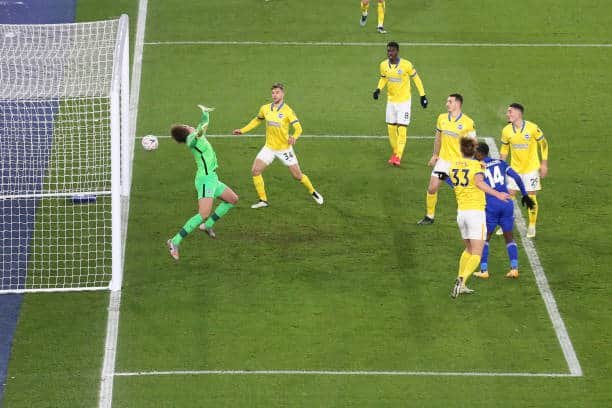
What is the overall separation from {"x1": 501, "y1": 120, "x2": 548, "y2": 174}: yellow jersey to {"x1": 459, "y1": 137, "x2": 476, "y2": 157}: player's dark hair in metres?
2.08

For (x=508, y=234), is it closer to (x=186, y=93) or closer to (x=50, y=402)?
(x=50, y=402)

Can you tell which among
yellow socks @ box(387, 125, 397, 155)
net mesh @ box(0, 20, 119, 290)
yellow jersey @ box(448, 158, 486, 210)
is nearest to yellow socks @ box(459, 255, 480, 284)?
yellow jersey @ box(448, 158, 486, 210)

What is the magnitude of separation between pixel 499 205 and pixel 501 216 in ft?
0.63

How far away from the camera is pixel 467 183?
1731 centimetres

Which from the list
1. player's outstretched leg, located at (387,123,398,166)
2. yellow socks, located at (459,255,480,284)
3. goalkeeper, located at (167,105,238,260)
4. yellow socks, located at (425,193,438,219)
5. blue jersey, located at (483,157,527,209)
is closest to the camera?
yellow socks, located at (459,255,480,284)

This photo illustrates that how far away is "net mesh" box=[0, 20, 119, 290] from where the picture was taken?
62.9 feet

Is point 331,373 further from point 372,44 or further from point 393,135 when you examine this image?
point 372,44

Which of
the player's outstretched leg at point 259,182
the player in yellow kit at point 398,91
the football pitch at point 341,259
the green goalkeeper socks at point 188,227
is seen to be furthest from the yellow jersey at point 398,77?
the green goalkeeper socks at point 188,227

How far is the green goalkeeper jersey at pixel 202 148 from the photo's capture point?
18.7 meters

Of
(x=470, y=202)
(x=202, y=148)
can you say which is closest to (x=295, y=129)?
(x=202, y=148)

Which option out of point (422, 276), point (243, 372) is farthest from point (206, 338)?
point (422, 276)

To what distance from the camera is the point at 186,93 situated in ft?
83.6

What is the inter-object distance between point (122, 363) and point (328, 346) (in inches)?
104

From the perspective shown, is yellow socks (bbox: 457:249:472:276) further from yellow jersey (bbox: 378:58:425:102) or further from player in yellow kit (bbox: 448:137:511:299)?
yellow jersey (bbox: 378:58:425:102)
